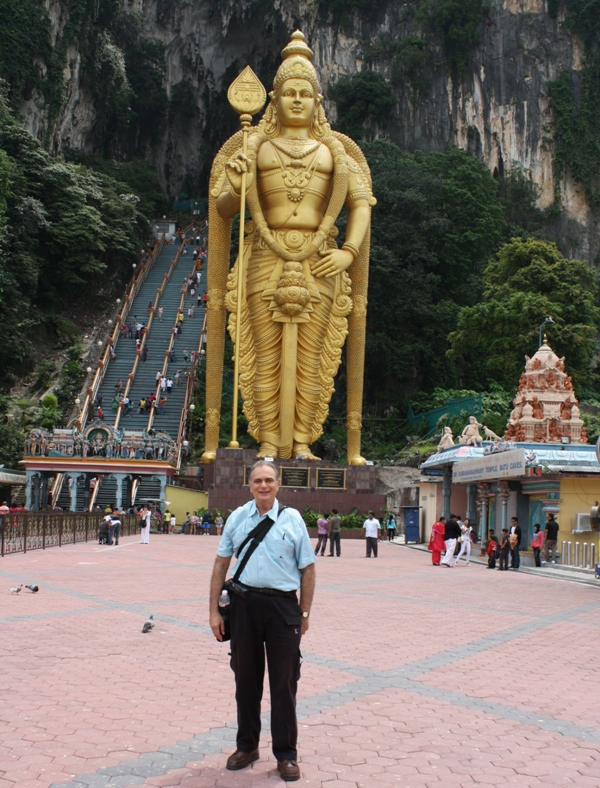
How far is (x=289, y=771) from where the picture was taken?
3.63 meters

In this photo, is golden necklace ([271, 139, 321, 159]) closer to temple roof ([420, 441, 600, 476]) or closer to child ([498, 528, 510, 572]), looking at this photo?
temple roof ([420, 441, 600, 476])

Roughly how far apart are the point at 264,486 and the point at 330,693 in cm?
183

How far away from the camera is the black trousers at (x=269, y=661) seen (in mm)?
3707

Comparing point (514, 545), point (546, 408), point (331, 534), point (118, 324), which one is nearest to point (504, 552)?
point (514, 545)

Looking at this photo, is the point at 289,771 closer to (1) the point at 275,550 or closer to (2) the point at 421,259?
(1) the point at 275,550

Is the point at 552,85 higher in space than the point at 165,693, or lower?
higher

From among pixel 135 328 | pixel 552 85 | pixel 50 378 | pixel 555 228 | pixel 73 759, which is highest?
pixel 552 85

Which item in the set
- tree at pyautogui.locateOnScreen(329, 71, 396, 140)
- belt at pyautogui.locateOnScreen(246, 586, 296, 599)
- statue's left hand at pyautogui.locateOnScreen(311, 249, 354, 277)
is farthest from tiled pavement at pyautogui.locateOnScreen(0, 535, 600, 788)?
tree at pyautogui.locateOnScreen(329, 71, 396, 140)

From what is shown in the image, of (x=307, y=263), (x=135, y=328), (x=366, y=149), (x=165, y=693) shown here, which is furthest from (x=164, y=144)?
(x=165, y=693)

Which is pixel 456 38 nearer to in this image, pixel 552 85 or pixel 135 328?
pixel 552 85

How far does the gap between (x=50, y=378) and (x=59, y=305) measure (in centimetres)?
656

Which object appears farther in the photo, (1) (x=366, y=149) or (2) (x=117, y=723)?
(1) (x=366, y=149)

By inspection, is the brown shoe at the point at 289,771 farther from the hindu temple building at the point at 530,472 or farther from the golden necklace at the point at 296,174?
the golden necklace at the point at 296,174

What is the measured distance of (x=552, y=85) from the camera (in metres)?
46.1
